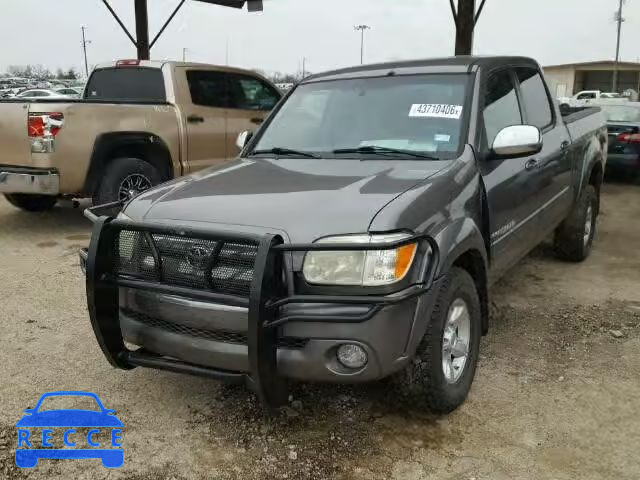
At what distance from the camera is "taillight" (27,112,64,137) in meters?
6.42

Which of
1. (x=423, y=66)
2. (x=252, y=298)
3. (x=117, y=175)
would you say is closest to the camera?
(x=252, y=298)

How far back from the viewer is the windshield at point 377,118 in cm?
364

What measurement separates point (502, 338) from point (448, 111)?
1.54 metres

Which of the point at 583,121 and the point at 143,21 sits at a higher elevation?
the point at 143,21

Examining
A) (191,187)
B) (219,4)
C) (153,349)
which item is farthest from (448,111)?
(219,4)

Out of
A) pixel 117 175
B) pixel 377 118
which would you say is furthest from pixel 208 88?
pixel 377 118

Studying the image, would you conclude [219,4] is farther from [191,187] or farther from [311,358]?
[311,358]

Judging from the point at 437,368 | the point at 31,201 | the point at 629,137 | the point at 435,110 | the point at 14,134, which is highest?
the point at 435,110

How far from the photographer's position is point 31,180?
21.3 ft

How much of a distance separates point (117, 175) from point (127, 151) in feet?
1.44

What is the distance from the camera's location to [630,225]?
25.4 feet

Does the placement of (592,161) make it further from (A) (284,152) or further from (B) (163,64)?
(B) (163,64)

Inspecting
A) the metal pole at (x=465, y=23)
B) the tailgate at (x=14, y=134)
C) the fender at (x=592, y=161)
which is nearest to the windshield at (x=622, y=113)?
the metal pole at (x=465, y=23)

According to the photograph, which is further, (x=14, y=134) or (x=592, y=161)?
(x=14, y=134)
